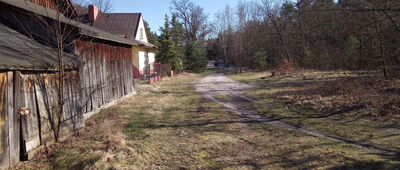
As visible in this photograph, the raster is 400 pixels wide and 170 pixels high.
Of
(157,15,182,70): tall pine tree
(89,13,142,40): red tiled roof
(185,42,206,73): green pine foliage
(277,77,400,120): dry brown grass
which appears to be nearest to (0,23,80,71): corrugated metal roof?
(277,77,400,120): dry brown grass

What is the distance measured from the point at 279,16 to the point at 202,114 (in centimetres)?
3742

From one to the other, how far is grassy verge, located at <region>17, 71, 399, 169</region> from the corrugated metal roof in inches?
76.0

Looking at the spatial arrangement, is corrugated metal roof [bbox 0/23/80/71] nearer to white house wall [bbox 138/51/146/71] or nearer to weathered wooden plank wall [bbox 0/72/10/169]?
weathered wooden plank wall [bbox 0/72/10/169]

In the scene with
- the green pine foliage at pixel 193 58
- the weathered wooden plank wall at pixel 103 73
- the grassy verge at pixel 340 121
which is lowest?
the grassy verge at pixel 340 121

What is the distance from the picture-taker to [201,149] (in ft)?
20.1

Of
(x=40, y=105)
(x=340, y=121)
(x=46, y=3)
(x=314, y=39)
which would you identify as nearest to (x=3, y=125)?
(x=40, y=105)

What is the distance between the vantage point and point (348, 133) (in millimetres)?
6867

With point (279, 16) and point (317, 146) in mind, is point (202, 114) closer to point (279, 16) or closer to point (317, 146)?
point (317, 146)

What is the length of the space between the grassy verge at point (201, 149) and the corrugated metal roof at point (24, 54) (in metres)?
1.93

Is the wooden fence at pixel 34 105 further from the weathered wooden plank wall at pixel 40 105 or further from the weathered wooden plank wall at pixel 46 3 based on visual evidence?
the weathered wooden plank wall at pixel 46 3

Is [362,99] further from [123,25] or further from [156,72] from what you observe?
[123,25]

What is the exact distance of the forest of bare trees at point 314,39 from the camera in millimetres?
13867

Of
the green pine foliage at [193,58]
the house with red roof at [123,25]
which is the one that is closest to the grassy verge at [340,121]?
the house with red roof at [123,25]

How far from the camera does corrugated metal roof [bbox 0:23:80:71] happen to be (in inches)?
206
